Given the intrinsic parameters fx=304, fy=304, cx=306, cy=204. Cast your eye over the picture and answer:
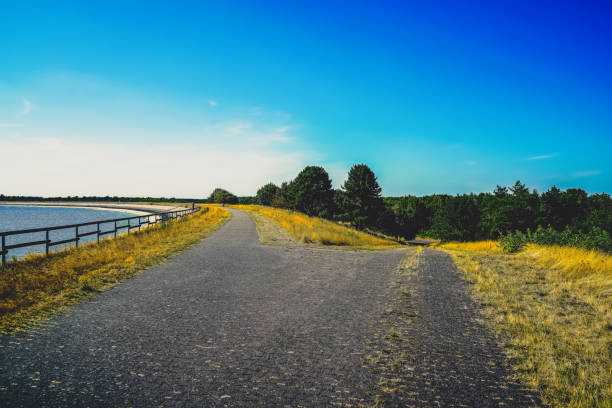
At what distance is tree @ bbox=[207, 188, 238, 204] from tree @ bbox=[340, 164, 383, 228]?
3141 inches

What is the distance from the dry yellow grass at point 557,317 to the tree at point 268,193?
102 m

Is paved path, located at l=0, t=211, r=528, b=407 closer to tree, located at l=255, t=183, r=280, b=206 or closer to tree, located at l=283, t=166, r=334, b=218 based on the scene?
tree, located at l=283, t=166, r=334, b=218

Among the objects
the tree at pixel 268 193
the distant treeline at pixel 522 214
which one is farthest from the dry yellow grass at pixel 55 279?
the tree at pixel 268 193

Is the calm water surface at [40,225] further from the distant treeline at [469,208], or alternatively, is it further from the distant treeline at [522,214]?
the distant treeline at [522,214]

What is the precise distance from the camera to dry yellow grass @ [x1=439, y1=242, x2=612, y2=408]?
3.56m

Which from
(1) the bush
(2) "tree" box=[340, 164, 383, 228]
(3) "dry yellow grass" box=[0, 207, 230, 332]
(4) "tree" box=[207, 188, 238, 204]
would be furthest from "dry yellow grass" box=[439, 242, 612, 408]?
(4) "tree" box=[207, 188, 238, 204]

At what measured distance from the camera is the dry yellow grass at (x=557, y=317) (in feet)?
11.7

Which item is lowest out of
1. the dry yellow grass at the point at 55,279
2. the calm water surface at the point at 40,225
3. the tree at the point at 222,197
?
the calm water surface at the point at 40,225

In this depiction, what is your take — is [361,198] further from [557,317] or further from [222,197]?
[222,197]

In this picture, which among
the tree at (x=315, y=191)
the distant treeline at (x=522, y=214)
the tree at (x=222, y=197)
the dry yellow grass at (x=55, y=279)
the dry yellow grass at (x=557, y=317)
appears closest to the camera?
the dry yellow grass at (x=557, y=317)

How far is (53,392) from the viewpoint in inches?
132

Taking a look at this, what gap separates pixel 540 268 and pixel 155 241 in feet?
62.8

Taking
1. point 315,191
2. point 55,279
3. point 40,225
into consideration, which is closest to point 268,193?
point 315,191

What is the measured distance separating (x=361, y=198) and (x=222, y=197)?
3363 inches
